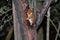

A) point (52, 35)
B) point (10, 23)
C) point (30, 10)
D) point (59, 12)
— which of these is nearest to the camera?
point (30, 10)

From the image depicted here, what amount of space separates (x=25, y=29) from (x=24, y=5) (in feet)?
0.52

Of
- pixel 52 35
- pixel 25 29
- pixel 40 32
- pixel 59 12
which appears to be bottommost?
pixel 52 35

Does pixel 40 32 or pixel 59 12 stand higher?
pixel 59 12

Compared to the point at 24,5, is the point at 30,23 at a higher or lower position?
lower

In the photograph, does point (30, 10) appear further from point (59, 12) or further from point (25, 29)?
point (59, 12)

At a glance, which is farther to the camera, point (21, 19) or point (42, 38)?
point (42, 38)

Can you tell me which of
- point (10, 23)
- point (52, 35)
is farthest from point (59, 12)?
point (10, 23)

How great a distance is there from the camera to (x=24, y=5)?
1.11 m

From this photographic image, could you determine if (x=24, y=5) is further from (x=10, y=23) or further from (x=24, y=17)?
(x=10, y=23)

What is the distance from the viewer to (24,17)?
1115 mm

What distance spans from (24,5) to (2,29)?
3.40ft

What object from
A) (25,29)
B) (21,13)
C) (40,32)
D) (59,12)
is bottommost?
(40,32)

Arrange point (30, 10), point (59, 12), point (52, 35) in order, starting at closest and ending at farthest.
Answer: point (30, 10)
point (59, 12)
point (52, 35)

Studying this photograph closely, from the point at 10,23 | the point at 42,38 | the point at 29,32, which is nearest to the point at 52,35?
the point at 42,38
